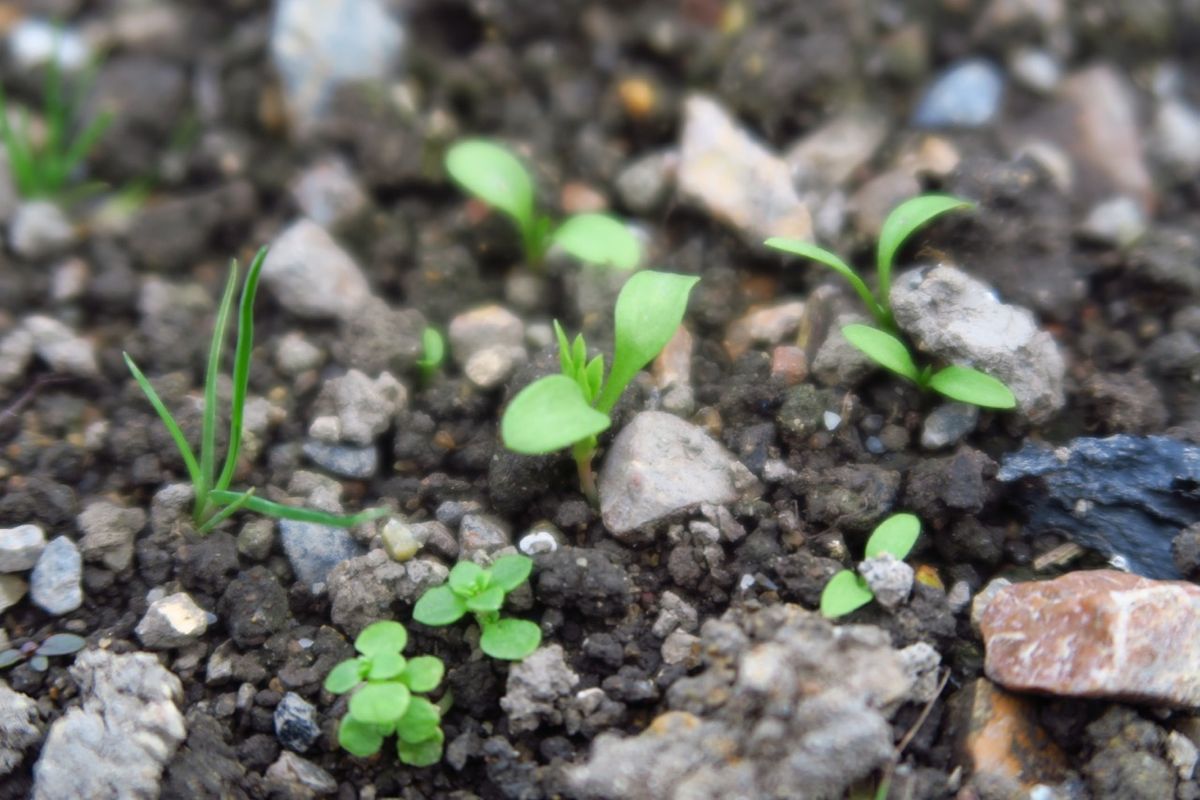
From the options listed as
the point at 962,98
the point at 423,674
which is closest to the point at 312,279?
the point at 423,674

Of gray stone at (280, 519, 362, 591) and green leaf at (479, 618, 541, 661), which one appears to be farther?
gray stone at (280, 519, 362, 591)

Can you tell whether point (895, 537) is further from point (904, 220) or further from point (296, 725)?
point (296, 725)

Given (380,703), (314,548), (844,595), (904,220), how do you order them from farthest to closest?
(904,220) < (314,548) < (844,595) < (380,703)

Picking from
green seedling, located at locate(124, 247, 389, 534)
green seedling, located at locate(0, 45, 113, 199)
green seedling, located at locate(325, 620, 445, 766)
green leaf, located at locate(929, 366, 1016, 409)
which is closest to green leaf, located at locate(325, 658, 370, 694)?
green seedling, located at locate(325, 620, 445, 766)

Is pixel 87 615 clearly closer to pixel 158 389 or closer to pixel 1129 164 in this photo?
pixel 158 389

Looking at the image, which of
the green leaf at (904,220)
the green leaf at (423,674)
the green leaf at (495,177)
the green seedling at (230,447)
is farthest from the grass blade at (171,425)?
the green leaf at (904,220)

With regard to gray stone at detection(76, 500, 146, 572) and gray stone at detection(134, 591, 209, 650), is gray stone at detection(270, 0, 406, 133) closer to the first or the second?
gray stone at detection(76, 500, 146, 572)
